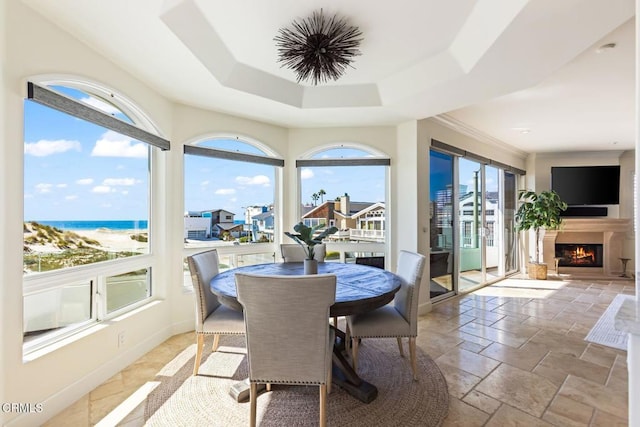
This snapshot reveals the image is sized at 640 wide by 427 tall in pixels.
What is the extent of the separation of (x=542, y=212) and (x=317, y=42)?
5.73 meters

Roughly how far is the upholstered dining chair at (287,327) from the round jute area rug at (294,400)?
32 cm

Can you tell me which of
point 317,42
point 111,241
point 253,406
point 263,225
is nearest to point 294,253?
A: point 263,225

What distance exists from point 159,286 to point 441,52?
3475mm

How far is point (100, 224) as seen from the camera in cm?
259

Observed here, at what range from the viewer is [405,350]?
2891 mm

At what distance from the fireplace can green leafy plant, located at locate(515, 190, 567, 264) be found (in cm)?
86

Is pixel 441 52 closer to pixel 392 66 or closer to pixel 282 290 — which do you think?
pixel 392 66

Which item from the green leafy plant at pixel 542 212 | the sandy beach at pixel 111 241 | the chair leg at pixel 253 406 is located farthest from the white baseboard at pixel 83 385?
the green leafy plant at pixel 542 212

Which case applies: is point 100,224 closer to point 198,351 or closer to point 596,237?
point 198,351

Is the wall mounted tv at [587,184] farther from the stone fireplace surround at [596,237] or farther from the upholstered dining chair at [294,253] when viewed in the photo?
the upholstered dining chair at [294,253]

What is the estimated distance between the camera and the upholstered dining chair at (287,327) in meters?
1.63

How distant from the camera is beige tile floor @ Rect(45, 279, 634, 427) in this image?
1985 mm

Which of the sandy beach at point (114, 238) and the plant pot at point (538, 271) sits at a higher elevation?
the sandy beach at point (114, 238)

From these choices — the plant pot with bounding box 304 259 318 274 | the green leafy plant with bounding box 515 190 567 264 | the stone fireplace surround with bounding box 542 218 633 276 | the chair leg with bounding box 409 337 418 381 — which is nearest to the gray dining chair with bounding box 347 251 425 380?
the chair leg with bounding box 409 337 418 381
